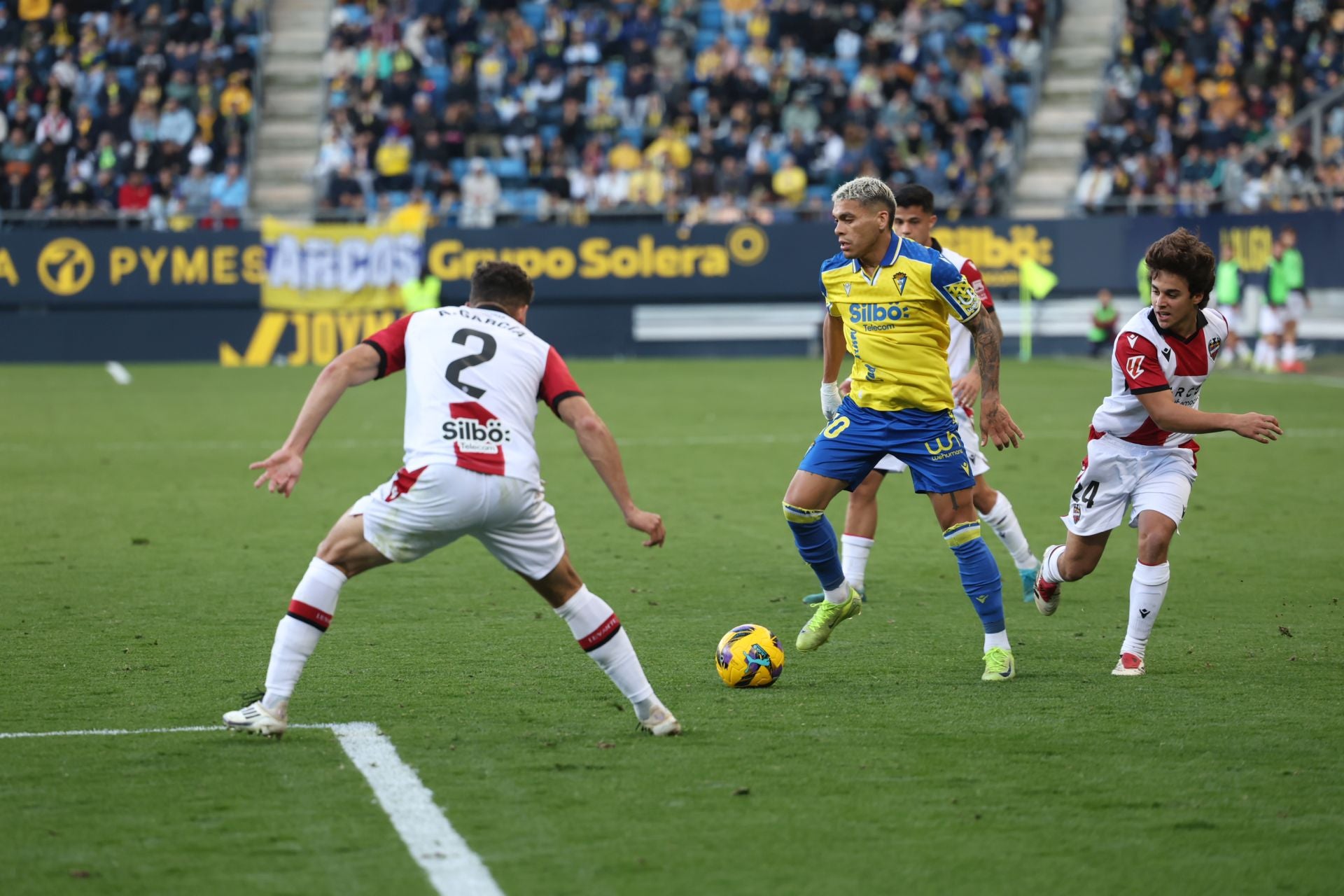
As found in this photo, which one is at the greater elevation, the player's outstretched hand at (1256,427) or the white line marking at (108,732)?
the player's outstretched hand at (1256,427)

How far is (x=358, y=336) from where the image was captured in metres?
30.0

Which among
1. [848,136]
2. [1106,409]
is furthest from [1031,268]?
[1106,409]

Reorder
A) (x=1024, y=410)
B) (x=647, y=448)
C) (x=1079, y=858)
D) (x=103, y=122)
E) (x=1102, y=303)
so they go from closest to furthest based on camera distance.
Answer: (x=1079, y=858), (x=647, y=448), (x=1024, y=410), (x=1102, y=303), (x=103, y=122)

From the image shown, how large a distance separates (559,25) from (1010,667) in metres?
29.4

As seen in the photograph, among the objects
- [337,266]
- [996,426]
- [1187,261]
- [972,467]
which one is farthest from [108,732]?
[337,266]

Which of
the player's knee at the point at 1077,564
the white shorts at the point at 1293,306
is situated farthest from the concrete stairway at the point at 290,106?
the player's knee at the point at 1077,564

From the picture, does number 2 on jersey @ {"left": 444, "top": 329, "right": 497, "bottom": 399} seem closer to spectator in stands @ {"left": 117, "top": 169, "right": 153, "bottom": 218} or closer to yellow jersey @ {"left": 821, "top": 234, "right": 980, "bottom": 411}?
yellow jersey @ {"left": 821, "top": 234, "right": 980, "bottom": 411}

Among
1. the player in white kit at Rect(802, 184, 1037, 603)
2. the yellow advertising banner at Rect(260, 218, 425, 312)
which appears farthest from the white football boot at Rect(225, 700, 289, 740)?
the yellow advertising banner at Rect(260, 218, 425, 312)

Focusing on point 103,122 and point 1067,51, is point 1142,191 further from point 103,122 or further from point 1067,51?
point 103,122

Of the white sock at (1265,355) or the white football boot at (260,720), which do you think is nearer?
the white football boot at (260,720)

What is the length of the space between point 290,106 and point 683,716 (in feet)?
102

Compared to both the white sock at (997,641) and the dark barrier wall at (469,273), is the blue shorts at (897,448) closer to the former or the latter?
the white sock at (997,641)

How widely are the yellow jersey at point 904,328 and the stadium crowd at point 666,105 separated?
23168mm

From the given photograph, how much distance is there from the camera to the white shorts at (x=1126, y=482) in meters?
7.08
